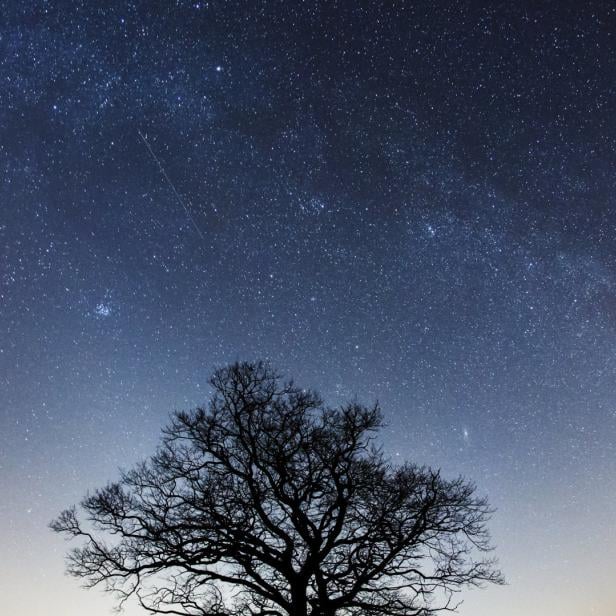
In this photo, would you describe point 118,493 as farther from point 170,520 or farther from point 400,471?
point 400,471

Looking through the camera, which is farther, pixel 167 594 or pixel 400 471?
pixel 400 471

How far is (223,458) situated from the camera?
14.1 meters

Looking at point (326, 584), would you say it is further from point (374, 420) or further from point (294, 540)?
point (374, 420)

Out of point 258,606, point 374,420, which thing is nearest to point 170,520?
point 258,606

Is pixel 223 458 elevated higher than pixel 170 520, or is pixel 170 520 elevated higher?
pixel 223 458

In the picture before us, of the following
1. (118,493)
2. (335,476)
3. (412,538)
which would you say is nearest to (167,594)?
(118,493)

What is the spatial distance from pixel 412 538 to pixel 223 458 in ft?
14.6

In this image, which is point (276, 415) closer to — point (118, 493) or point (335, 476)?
point (335, 476)

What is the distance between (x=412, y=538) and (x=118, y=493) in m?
6.38

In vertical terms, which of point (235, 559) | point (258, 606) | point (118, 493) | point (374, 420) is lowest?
point (258, 606)

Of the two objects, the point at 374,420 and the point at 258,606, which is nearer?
the point at 258,606

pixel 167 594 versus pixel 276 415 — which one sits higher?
pixel 276 415

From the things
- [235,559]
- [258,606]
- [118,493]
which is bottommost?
[258,606]

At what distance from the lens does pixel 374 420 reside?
1402 cm
